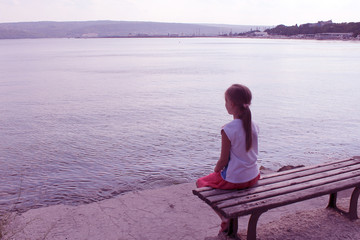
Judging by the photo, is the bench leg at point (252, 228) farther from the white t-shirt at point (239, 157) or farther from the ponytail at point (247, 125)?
the ponytail at point (247, 125)

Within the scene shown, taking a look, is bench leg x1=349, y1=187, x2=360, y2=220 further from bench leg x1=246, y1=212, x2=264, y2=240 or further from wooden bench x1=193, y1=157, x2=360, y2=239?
bench leg x1=246, y1=212, x2=264, y2=240

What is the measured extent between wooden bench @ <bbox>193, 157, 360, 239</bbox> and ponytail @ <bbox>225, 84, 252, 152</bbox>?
1.90 ft

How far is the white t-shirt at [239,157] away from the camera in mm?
3668

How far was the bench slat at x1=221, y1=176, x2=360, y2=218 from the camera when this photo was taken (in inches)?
134

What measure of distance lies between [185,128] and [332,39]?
155549 mm

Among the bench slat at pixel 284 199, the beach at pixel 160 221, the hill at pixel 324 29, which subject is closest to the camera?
the bench slat at pixel 284 199

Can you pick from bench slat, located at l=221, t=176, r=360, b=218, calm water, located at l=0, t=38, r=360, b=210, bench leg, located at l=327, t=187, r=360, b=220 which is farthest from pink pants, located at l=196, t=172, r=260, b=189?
calm water, located at l=0, t=38, r=360, b=210

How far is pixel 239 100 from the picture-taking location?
3619 mm

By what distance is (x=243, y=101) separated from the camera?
3.62 metres

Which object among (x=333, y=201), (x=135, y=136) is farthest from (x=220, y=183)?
(x=135, y=136)

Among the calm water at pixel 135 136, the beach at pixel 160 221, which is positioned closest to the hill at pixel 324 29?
the calm water at pixel 135 136

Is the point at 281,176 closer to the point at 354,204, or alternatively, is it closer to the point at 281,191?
the point at 281,191

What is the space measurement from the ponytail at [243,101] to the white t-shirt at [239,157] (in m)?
0.05

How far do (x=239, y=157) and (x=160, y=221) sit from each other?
2003 millimetres
